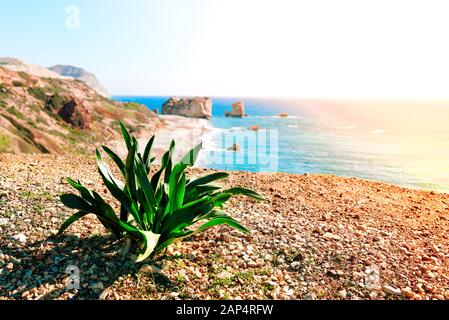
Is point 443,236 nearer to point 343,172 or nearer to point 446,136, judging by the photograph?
point 343,172

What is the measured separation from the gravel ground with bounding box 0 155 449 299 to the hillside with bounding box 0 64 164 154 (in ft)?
51.1

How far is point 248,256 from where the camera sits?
3600mm

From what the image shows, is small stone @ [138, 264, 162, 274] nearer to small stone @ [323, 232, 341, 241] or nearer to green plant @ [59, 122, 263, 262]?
green plant @ [59, 122, 263, 262]

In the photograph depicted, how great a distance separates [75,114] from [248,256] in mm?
32900

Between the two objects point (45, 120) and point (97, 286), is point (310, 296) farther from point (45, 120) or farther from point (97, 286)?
point (45, 120)

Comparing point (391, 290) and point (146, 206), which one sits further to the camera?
point (146, 206)

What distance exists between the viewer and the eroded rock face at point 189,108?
92.7 meters

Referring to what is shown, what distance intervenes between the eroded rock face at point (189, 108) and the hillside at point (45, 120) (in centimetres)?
4938

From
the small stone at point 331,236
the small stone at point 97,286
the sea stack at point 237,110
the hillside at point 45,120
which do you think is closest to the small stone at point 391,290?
the small stone at point 331,236

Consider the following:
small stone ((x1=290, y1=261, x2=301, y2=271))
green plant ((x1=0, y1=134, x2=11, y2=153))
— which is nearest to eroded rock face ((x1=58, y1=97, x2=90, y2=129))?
green plant ((x1=0, y1=134, x2=11, y2=153))

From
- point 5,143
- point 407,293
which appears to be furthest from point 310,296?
point 5,143

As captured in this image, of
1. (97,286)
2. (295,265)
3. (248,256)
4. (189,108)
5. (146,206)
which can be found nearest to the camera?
(97,286)

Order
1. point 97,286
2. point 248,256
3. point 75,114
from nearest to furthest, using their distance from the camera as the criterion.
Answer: point 97,286, point 248,256, point 75,114
